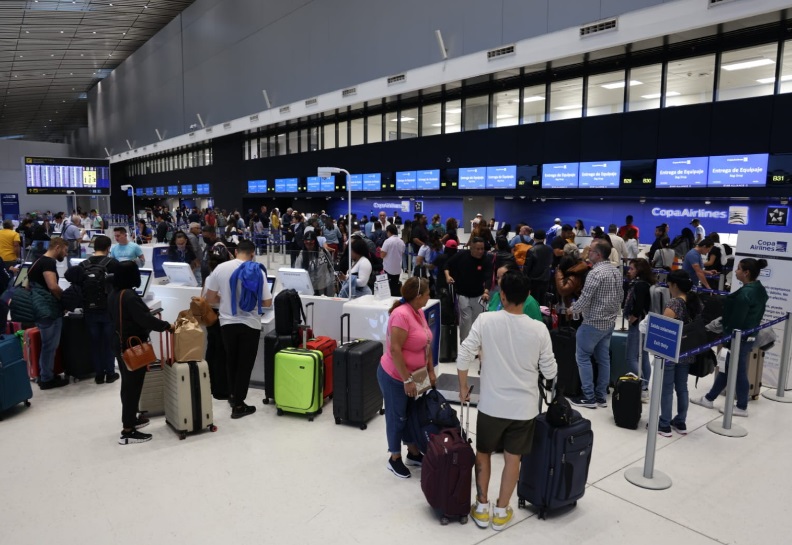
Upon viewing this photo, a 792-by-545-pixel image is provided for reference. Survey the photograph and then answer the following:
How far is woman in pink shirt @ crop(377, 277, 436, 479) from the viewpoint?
11.7 feet

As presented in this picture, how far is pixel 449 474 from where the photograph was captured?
3225 millimetres

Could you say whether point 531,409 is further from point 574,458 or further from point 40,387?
point 40,387

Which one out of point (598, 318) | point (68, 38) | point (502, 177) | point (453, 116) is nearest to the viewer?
point (598, 318)

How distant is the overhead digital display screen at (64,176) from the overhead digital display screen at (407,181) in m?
16.0

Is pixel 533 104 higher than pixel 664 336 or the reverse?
higher

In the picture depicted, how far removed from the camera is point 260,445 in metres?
4.47

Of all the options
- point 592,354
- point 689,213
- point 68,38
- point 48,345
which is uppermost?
point 68,38

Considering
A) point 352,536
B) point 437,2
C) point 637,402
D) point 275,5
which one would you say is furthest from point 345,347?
point 275,5

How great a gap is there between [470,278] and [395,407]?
2.96 meters

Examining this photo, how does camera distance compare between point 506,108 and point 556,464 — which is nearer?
point 556,464

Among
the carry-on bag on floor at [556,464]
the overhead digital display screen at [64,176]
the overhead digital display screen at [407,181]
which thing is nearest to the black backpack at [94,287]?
the carry-on bag on floor at [556,464]

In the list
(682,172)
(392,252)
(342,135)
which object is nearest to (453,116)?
(342,135)

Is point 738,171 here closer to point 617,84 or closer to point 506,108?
point 617,84

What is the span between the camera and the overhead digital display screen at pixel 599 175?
11.1 meters
